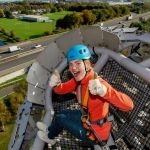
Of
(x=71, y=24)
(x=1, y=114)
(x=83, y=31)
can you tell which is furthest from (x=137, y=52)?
(x=71, y=24)

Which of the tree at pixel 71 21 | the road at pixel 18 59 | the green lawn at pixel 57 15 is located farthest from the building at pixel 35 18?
the road at pixel 18 59

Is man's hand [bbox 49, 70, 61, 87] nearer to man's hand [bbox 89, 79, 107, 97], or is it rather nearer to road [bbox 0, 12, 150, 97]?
man's hand [bbox 89, 79, 107, 97]

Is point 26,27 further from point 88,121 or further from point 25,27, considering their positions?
point 88,121

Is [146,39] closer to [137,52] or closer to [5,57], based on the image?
[137,52]

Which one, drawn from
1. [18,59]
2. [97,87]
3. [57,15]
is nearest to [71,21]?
[18,59]

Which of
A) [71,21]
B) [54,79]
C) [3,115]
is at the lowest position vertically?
[71,21]

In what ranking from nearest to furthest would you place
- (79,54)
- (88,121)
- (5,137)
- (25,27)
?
(79,54) < (88,121) < (5,137) < (25,27)
